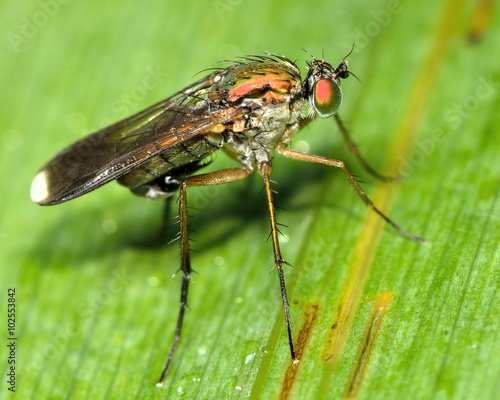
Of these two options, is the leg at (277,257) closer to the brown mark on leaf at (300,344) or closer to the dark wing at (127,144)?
the brown mark on leaf at (300,344)

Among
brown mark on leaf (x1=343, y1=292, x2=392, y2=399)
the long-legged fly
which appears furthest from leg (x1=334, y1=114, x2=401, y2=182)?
brown mark on leaf (x1=343, y1=292, x2=392, y2=399)

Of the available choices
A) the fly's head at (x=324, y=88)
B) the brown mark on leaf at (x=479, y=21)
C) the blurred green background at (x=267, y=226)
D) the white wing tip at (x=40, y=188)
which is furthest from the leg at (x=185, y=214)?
the brown mark on leaf at (x=479, y=21)

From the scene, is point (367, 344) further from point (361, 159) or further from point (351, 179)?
point (361, 159)

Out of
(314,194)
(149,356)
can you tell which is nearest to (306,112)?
(314,194)

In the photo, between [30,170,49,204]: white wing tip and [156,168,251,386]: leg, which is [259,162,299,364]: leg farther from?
[30,170,49,204]: white wing tip

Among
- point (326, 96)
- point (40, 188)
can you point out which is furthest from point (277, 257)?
point (40, 188)

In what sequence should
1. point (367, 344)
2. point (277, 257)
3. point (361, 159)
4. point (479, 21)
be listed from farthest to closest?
point (479, 21) < point (361, 159) < point (277, 257) < point (367, 344)

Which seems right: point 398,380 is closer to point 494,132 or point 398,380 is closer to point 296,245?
point 296,245

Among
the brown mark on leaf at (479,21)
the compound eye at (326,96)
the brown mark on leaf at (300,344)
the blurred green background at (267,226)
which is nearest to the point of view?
the brown mark on leaf at (300,344)
